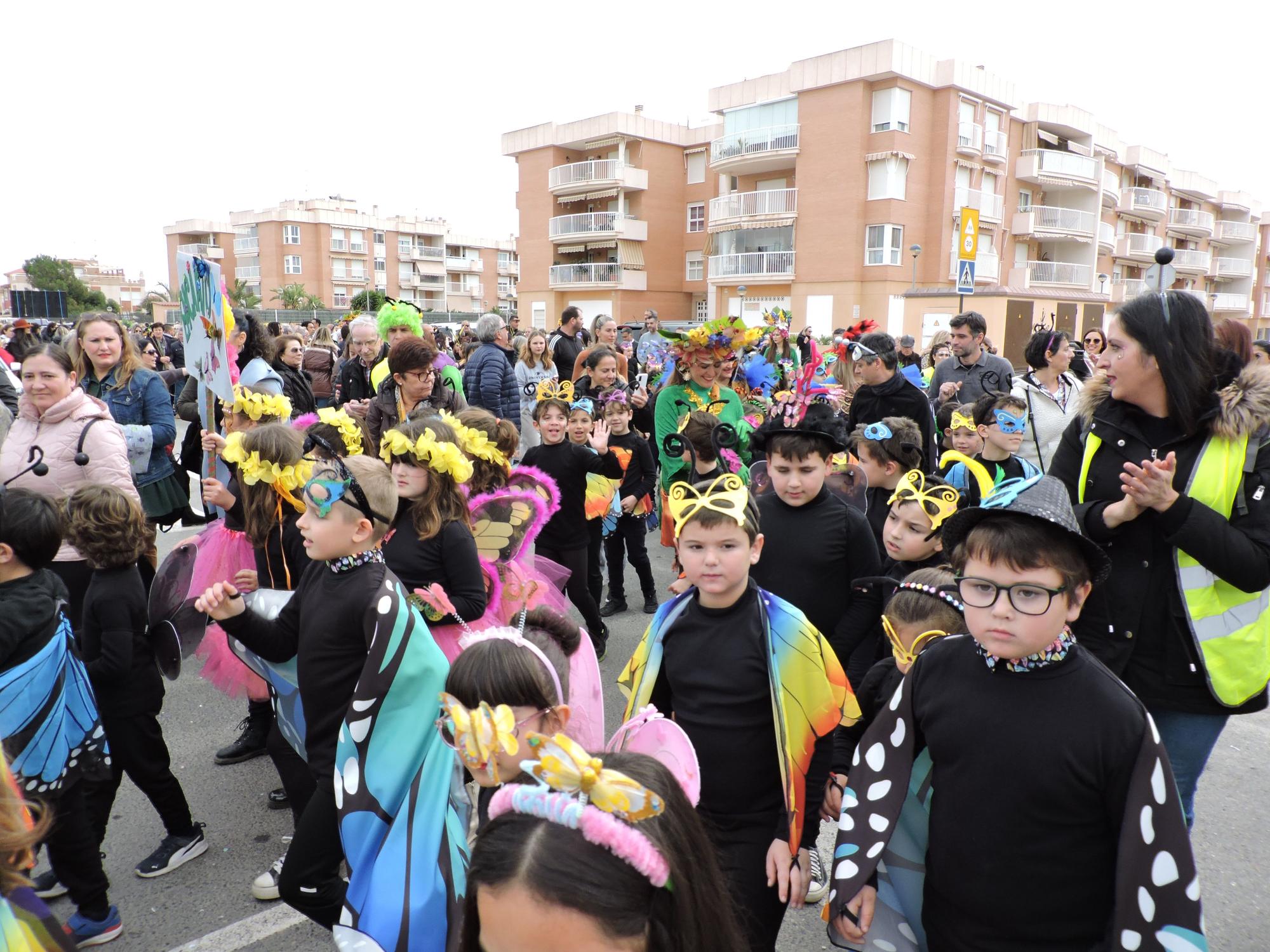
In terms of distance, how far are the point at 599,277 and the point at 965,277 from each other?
31370 mm

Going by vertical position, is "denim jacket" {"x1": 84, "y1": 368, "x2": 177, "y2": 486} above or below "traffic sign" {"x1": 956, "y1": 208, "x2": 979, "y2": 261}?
below

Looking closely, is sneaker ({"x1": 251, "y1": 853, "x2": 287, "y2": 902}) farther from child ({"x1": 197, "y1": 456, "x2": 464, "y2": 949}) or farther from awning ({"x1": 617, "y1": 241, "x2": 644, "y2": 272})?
awning ({"x1": 617, "y1": 241, "x2": 644, "y2": 272})

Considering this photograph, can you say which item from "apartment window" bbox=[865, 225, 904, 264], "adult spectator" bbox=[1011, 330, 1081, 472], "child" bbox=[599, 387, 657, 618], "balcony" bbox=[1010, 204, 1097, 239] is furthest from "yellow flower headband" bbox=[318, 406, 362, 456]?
"balcony" bbox=[1010, 204, 1097, 239]

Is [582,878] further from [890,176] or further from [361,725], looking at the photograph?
[890,176]

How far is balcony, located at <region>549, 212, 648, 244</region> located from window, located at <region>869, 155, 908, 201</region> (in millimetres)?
12396

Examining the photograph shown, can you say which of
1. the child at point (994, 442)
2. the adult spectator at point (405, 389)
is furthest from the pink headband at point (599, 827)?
the adult spectator at point (405, 389)

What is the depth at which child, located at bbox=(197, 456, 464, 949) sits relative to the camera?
236cm

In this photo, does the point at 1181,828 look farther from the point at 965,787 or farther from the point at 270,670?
the point at 270,670

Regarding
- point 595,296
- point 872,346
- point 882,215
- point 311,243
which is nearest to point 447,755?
point 872,346

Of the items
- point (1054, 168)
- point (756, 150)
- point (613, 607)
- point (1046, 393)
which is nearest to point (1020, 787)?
point (1046, 393)

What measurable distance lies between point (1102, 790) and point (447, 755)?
1.78 m

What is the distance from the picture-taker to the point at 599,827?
4.00ft

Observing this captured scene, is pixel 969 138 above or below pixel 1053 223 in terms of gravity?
above

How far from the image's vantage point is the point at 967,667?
1959mm
